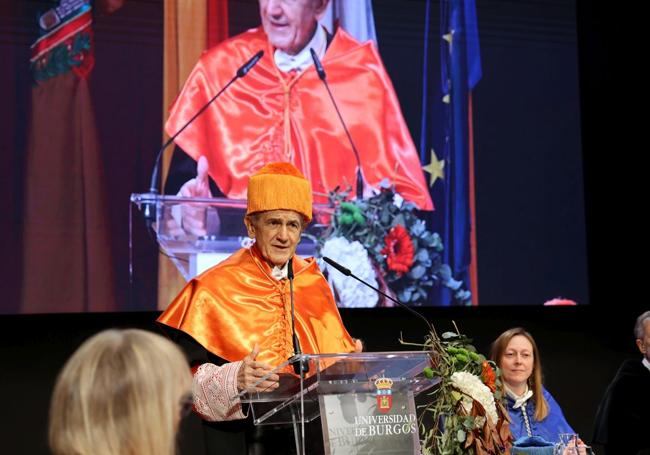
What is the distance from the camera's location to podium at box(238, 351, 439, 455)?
7.64 ft

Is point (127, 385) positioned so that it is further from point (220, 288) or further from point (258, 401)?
point (220, 288)

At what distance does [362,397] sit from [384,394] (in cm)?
6

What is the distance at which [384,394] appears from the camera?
241 centimetres

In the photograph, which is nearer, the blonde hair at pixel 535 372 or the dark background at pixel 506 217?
the blonde hair at pixel 535 372

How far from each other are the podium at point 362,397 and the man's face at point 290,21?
3.05 m

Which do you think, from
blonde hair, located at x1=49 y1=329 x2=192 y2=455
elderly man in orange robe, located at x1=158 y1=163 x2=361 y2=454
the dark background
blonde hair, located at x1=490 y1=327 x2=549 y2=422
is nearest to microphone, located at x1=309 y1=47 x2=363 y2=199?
the dark background

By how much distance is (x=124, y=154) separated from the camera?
193 inches

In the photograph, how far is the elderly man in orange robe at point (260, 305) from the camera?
313cm

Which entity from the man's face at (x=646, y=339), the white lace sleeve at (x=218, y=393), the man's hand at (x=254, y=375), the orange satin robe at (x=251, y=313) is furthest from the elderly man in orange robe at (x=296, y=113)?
the man's hand at (x=254, y=375)

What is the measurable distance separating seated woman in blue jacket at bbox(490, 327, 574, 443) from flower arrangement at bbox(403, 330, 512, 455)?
5.36ft

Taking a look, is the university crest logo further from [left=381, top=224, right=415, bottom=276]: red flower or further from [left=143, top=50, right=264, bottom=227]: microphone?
[left=381, top=224, right=415, bottom=276]: red flower

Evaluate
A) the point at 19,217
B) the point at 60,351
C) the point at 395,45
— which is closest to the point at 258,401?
the point at 19,217

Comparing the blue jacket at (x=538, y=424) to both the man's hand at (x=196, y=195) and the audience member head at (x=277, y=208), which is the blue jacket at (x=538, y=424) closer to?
the audience member head at (x=277, y=208)

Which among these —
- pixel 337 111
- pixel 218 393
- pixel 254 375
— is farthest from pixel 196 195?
pixel 254 375
